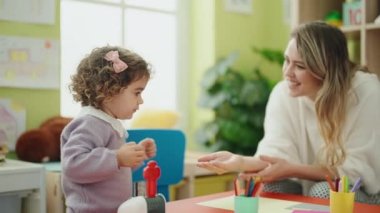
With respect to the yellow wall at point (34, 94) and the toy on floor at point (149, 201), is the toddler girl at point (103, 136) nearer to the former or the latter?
the toy on floor at point (149, 201)

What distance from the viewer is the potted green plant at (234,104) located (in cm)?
324

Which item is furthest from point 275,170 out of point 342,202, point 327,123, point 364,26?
point 364,26

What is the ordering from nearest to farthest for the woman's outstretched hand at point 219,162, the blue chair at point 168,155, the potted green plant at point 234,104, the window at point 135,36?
the woman's outstretched hand at point 219,162 → the blue chair at point 168,155 → the window at point 135,36 → the potted green plant at point 234,104

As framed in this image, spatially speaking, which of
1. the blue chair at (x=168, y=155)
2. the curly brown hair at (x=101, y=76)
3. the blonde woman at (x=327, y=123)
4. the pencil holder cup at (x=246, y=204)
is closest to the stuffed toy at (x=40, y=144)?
the blue chair at (x=168, y=155)

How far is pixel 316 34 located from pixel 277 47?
1.82 meters

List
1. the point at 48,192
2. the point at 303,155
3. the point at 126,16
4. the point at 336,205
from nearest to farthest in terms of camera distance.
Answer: the point at 336,205 → the point at 303,155 → the point at 48,192 → the point at 126,16

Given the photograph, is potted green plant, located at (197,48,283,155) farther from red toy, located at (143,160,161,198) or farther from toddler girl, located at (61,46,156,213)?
red toy, located at (143,160,161,198)

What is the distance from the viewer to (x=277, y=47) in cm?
378

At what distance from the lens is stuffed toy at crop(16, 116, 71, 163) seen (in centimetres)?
249

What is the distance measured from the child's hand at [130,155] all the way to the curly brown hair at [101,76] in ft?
0.59

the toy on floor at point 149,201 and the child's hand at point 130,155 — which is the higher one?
the child's hand at point 130,155

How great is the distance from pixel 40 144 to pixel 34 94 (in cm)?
29

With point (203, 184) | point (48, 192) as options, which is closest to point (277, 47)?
point (203, 184)

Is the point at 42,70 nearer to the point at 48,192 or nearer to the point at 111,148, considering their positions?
the point at 48,192
